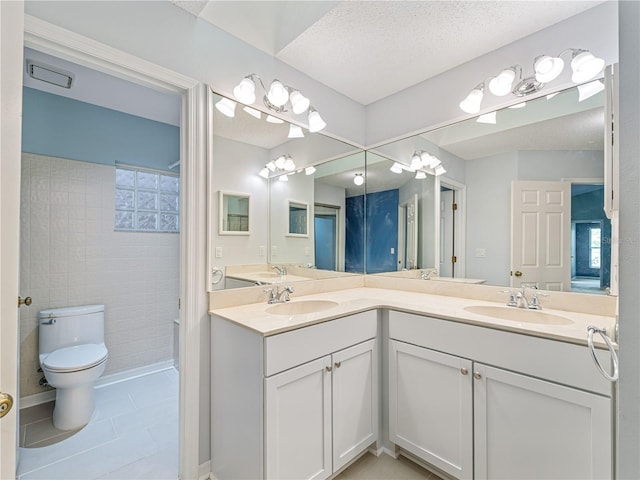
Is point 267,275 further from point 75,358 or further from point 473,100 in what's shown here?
point 473,100

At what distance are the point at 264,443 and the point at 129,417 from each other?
1.42 m

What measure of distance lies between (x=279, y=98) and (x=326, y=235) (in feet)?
3.47

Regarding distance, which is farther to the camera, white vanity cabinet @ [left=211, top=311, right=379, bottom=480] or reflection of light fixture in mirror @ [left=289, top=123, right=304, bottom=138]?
reflection of light fixture in mirror @ [left=289, top=123, right=304, bottom=138]

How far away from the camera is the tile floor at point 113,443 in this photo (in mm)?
1549

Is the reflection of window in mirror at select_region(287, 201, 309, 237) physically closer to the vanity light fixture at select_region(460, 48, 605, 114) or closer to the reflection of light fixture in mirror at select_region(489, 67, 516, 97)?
the vanity light fixture at select_region(460, 48, 605, 114)

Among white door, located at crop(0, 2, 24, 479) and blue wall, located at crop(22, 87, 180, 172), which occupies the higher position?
blue wall, located at crop(22, 87, 180, 172)

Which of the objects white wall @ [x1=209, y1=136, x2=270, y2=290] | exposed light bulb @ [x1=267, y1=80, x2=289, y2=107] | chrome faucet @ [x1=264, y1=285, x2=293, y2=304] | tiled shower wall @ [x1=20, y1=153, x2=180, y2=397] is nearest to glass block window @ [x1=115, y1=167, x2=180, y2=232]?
tiled shower wall @ [x1=20, y1=153, x2=180, y2=397]

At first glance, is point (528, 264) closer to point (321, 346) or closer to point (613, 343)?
point (613, 343)

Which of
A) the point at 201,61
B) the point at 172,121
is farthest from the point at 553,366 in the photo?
the point at 172,121

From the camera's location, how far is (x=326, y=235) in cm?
238

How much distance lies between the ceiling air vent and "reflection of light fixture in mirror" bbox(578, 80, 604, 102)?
3.03 meters

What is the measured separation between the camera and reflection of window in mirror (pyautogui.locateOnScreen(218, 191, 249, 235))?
169cm

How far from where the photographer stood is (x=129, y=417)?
6.64ft

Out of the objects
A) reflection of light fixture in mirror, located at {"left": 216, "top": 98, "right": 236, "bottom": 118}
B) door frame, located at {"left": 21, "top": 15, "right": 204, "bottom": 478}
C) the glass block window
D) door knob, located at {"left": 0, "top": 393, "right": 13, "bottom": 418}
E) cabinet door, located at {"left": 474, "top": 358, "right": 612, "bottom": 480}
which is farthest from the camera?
the glass block window
